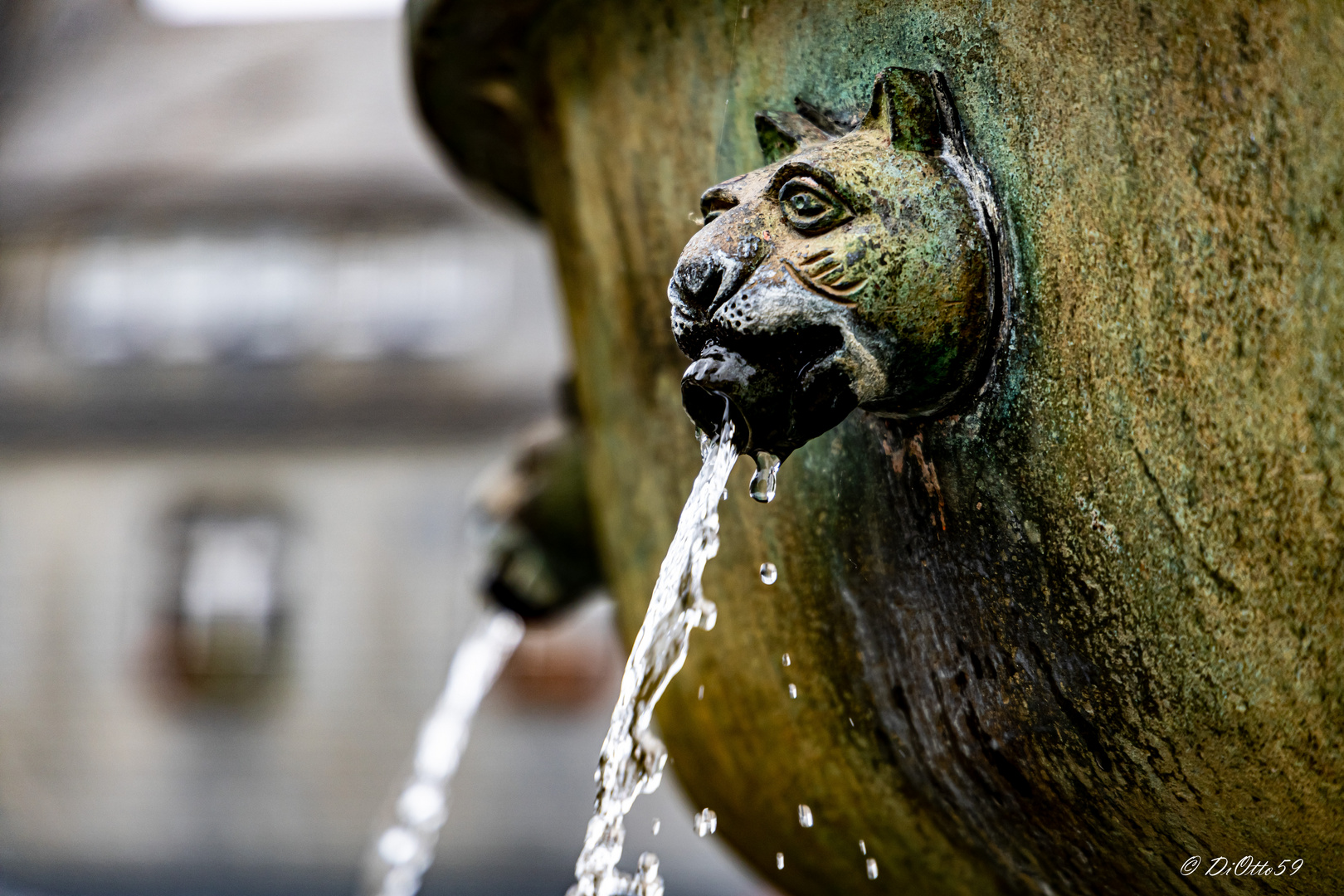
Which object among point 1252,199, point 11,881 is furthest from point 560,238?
point 11,881

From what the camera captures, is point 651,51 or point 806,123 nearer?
point 806,123

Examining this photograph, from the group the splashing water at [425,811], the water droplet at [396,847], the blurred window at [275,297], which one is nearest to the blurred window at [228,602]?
the blurred window at [275,297]

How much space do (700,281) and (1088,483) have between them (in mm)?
210

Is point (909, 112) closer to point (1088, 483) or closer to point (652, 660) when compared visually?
point (1088, 483)

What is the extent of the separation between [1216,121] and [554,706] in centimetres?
632

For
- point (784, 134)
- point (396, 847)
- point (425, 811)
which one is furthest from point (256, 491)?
point (784, 134)

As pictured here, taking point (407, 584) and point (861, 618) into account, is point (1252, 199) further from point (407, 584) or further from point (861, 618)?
point (407, 584)

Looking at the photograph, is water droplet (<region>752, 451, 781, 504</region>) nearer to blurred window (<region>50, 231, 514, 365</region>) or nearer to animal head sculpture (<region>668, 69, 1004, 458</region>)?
animal head sculpture (<region>668, 69, 1004, 458</region>)

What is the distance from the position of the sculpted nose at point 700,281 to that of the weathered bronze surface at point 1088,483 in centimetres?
15

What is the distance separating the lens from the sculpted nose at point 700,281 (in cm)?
64

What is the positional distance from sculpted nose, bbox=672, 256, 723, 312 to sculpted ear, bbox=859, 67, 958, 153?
0.11 m

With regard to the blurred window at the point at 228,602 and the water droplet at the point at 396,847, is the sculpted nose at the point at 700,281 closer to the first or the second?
the water droplet at the point at 396,847

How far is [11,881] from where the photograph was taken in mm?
6805

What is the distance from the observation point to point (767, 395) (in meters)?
0.63
